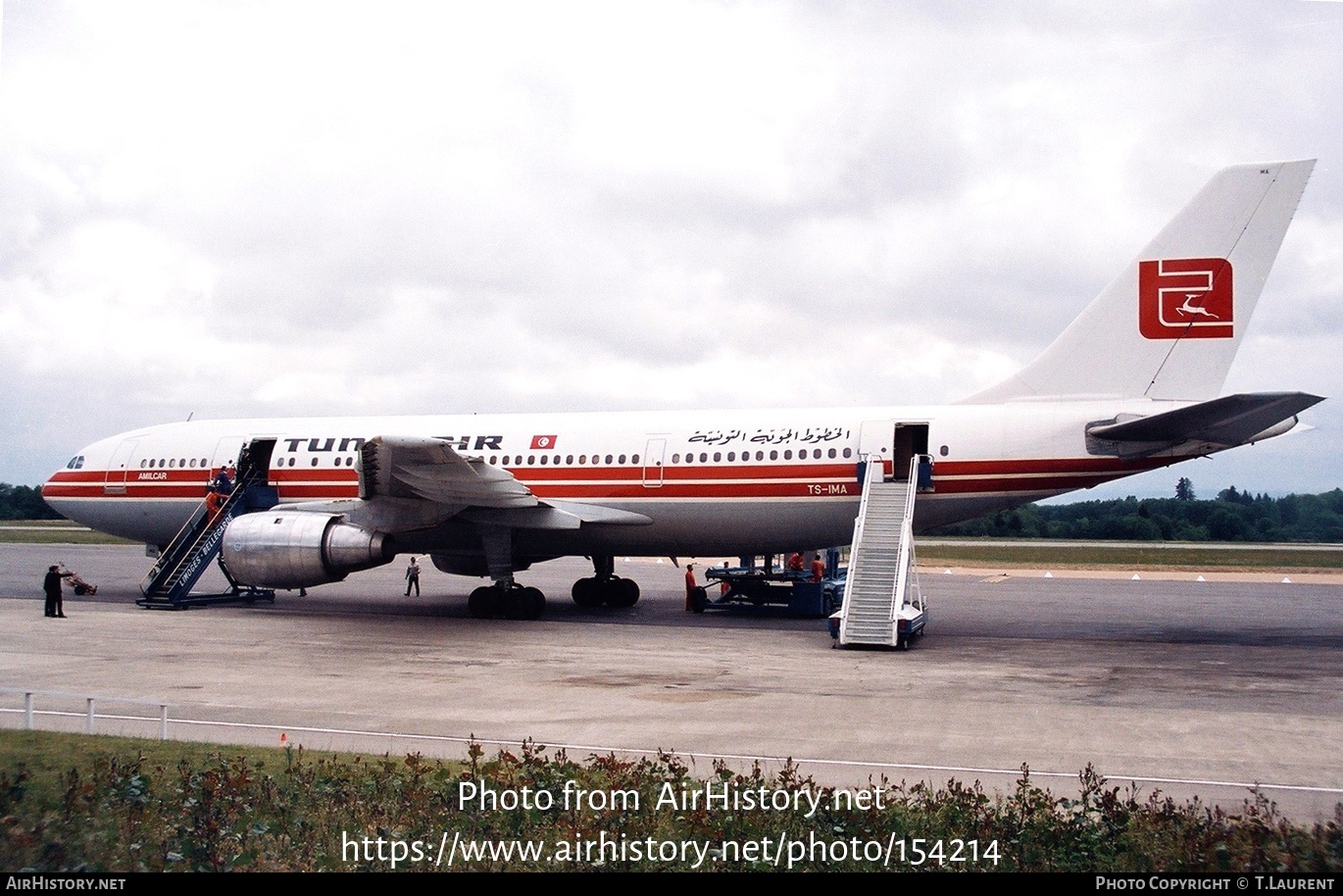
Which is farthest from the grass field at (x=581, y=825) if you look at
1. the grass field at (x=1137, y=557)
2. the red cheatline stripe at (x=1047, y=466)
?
the grass field at (x=1137, y=557)

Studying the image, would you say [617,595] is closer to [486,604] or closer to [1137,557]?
[486,604]

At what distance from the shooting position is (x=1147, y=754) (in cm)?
983

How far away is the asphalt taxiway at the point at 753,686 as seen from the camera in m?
9.80

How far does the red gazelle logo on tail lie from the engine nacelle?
47.1ft

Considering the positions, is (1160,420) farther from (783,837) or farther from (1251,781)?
(783,837)

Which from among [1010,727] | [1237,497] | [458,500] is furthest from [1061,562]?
[1237,497]

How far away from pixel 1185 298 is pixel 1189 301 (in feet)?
0.26

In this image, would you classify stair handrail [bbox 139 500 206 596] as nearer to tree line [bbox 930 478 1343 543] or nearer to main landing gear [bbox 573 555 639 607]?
main landing gear [bbox 573 555 639 607]

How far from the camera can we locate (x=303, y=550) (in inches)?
810

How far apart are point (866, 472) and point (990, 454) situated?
2246mm

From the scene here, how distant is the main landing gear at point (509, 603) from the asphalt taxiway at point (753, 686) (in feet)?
1.65

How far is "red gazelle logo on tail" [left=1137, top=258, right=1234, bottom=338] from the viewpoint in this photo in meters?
18.5

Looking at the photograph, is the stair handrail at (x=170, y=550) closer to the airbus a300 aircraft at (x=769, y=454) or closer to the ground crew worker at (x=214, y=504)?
the ground crew worker at (x=214, y=504)

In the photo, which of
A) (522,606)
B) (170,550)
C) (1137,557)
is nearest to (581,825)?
(522,606)
